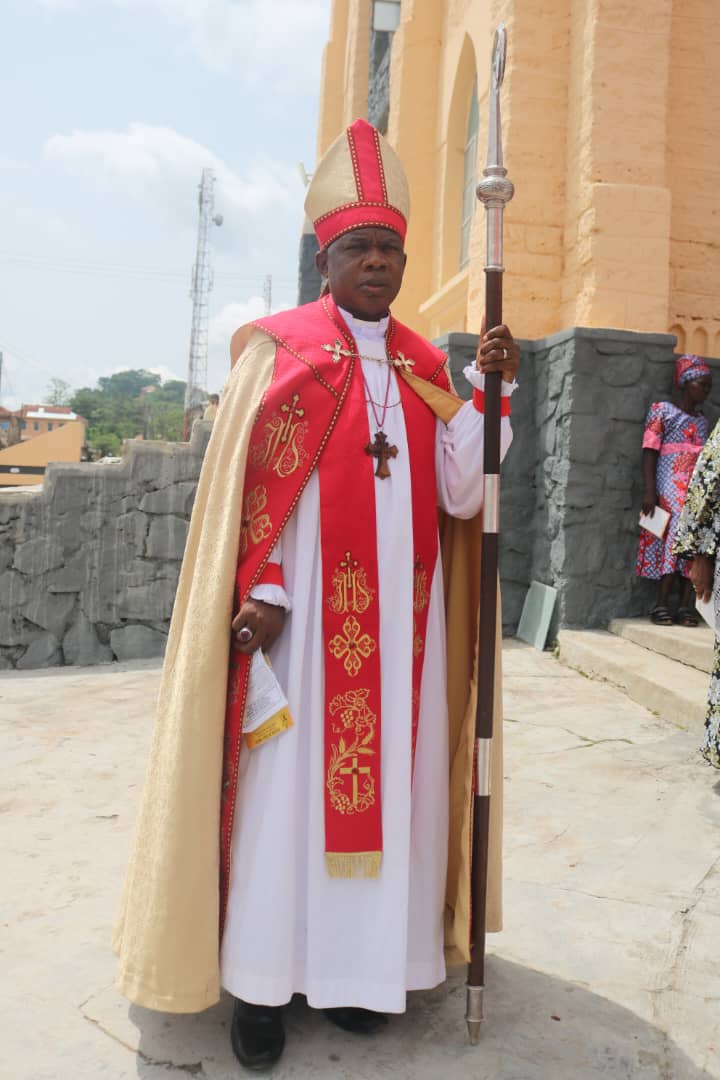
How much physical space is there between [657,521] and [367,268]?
14.5 feet

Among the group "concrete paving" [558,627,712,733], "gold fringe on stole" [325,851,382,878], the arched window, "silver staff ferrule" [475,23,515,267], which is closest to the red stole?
"gold fringe on stole" [325,851,382,878]

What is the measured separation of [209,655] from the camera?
2146mm

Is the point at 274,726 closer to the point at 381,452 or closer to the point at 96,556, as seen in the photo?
the point at 381,452

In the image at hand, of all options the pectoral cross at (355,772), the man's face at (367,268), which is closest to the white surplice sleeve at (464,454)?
the man's face at (367,268)

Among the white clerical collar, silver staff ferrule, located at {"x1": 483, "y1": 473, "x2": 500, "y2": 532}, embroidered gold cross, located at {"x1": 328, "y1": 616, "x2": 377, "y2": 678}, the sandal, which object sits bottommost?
the sandal

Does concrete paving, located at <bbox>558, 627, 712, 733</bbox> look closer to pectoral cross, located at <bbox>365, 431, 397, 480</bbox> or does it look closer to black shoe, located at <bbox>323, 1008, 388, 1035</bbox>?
black shoe, located at <bbox>323, 1008, 388, 1035</bbox>

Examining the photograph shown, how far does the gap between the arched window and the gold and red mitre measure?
7487 millimetres

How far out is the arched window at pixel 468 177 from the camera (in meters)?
9.59

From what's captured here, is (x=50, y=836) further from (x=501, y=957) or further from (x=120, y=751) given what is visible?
(x=501, y=957)

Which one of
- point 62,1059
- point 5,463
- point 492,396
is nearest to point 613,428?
point 492,396

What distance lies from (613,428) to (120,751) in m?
4.00

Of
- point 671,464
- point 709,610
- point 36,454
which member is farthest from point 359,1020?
point 36,454

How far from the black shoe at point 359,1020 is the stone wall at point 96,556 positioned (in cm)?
548

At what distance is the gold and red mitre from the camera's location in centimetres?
233
